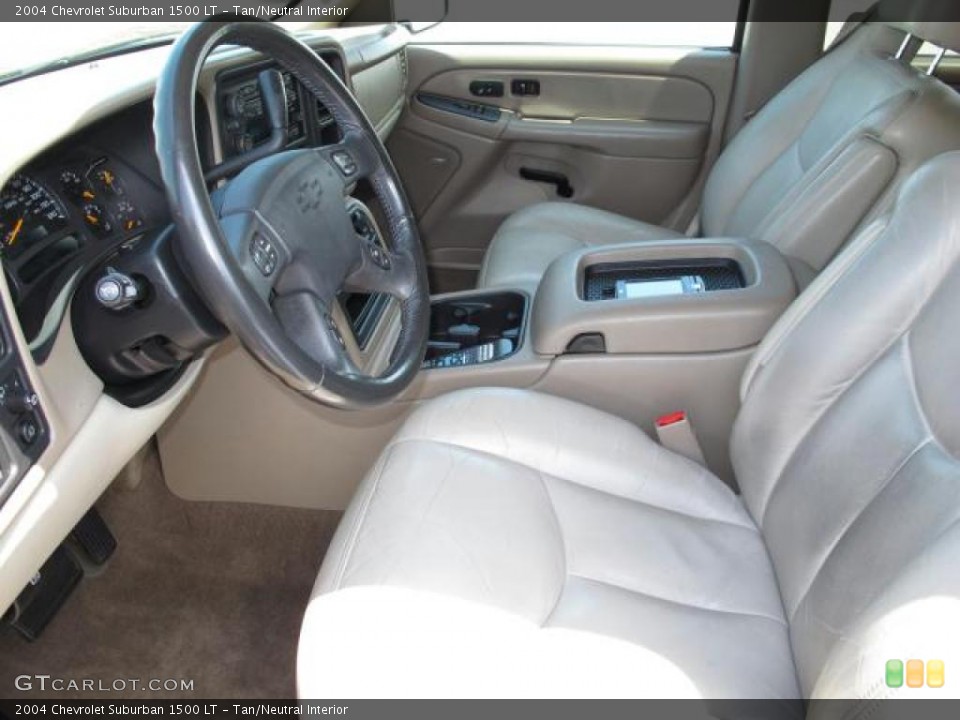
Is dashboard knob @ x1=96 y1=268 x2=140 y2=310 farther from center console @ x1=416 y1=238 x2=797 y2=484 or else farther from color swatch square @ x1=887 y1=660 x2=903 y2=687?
color swatch square @ x1=887 y1=660 x2=903 y2=687

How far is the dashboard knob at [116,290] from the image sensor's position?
906mm

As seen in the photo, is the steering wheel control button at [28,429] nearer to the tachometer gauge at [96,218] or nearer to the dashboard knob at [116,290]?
the dashboard knob at [116,290]

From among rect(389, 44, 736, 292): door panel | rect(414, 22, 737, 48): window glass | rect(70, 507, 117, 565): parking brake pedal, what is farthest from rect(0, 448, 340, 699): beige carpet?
rect(414, 22, 737, 48): window glass

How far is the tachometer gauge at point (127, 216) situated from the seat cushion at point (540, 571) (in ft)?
1.44

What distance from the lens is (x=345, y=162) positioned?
1.15 meters

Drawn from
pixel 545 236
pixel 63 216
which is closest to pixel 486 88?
pixel 545 236

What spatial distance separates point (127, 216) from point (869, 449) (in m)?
0.94

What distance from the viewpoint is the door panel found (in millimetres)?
2373

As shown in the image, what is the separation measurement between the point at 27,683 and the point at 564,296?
3.74ft

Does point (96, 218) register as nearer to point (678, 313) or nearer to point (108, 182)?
point (108, 182)

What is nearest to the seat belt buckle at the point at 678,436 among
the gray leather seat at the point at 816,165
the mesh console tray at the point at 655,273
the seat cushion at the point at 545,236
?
the mesh console tray at the point at 655,273

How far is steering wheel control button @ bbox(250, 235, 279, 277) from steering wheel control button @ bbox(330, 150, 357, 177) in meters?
0.22

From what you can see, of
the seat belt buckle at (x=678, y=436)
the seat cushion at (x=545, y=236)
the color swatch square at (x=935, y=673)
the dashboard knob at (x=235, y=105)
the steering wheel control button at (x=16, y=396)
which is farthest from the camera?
the seat cushion at (x=545, y=236)

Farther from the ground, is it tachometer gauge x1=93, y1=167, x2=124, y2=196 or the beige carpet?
tachometer gauge x1=93, y1=167, x2=124, y2=196
